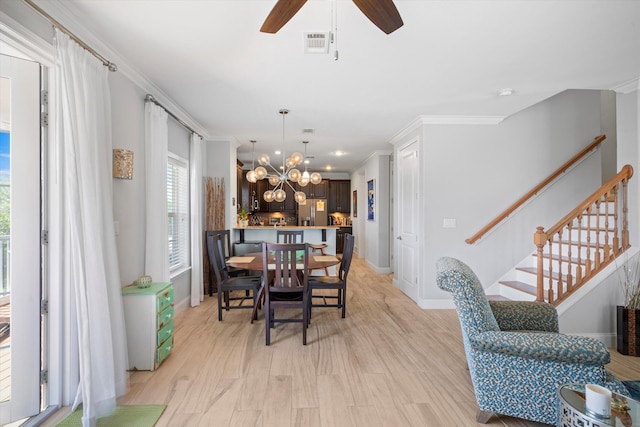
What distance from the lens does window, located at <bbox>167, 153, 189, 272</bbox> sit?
409 cm

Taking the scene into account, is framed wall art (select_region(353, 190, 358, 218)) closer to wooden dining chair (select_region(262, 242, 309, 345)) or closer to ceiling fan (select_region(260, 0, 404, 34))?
wooden dining chair (select_region(262, 242, 309, 345))

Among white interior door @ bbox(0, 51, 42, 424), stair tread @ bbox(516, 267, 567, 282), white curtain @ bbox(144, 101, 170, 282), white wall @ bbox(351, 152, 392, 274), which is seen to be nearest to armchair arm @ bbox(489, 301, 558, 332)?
stair tread @ bbox(516, 267, 567, 282)

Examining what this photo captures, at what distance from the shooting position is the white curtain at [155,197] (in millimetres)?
3070

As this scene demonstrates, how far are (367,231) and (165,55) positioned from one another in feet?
19.9

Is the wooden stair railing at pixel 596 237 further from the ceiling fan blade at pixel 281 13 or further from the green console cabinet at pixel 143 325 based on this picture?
the green console cabinet at pixel 143 325

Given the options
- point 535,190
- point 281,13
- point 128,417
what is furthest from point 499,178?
point 128,417

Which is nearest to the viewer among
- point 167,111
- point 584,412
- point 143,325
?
point 584,412

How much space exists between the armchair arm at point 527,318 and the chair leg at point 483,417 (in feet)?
2.16

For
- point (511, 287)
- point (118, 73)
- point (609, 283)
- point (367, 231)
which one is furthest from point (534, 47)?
point (367, 231)

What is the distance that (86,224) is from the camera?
201 centimetres

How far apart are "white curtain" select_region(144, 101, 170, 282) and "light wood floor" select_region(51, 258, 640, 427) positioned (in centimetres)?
83

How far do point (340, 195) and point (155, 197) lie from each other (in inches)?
278

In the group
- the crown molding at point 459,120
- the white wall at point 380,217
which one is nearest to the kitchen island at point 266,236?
the white wall at point 380,217

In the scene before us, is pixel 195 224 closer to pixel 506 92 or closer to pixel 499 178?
pixel 506 92
